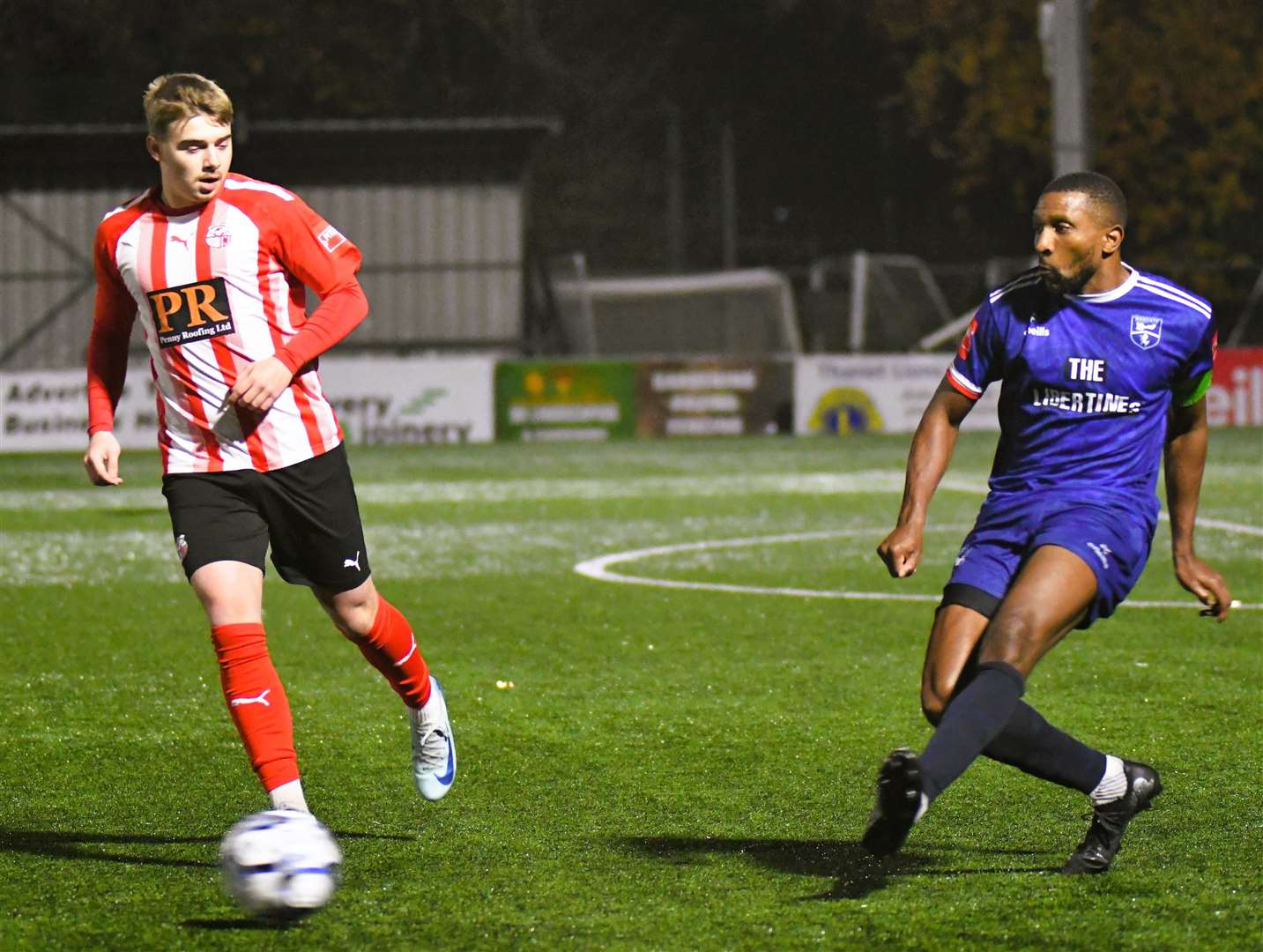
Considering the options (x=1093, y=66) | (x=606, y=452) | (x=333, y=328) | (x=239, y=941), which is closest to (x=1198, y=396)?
(x=333, y=328)

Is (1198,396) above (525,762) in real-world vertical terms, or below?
above

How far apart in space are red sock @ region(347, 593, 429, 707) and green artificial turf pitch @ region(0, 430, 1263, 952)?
343 mm

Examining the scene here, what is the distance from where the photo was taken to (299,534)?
4.93 m

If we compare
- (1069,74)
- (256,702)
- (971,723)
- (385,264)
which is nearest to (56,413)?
(385,264)

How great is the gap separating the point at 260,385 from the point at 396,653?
918 mm

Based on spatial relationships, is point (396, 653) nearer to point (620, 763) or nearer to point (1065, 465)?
point (620, 763)

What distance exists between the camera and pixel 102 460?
4957mm

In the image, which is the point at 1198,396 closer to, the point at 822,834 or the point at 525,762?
the point at 822,834

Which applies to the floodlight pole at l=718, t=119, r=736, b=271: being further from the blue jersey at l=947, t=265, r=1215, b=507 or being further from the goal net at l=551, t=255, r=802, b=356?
the blue jersey at l=947, t=265, r=1215, b=507

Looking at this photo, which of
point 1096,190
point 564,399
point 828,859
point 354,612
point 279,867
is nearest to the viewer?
point 279,867

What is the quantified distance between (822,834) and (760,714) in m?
1.83

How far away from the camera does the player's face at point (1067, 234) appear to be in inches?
176

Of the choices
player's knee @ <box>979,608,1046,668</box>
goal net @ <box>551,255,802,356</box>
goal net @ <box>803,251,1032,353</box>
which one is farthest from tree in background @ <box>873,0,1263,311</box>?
player's knee @ <box>979,608,1046,668</box>

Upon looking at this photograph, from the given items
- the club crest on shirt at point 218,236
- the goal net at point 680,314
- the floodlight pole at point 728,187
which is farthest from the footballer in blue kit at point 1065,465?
the floodlight pole at point 728,187
